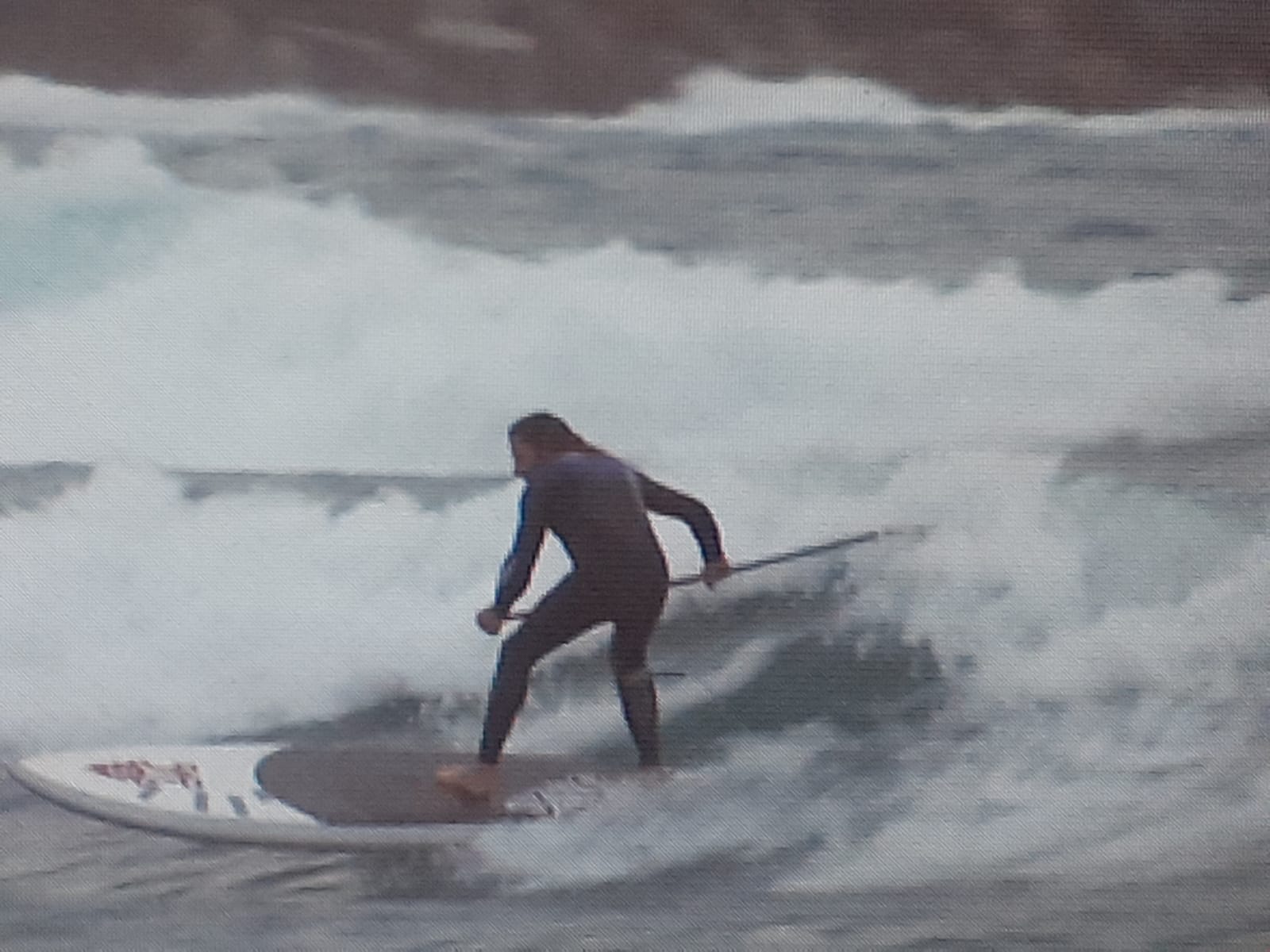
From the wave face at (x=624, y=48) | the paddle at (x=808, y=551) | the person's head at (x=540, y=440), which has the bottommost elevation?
the paddle at (x=808, y=551)

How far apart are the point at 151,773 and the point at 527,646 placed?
1.41 ft

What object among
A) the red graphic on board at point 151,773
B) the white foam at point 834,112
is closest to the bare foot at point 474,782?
the red graphic on board at point 151,773

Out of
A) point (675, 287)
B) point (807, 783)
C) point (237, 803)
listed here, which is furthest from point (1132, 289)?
point (237, 803)

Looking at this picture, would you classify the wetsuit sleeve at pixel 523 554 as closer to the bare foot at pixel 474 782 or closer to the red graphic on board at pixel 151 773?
the bare foot at pixel 474 782

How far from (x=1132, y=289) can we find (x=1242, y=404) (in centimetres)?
18

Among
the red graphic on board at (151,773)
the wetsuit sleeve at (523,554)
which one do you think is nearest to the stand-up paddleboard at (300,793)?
the red graphic on board at (151,773)

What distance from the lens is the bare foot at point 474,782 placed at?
1.59 metres

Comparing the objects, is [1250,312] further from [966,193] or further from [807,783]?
[807,783]

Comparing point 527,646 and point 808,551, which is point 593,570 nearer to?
point 527,646

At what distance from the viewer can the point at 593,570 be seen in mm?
1597

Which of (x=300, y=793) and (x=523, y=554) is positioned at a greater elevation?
(x=523, y=554)

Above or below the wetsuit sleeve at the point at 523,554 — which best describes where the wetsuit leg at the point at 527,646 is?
below

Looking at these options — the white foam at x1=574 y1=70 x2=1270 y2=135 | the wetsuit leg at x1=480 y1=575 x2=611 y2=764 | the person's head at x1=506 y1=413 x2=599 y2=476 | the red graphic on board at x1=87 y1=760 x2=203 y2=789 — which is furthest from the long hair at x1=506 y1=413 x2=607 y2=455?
the red graphic on board at x1=87 y1=760 x2=203 y2=789

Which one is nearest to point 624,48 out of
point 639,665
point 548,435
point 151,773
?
point 548,435
